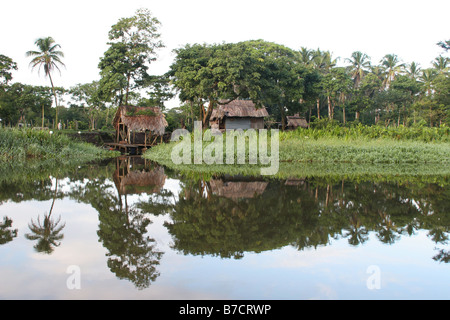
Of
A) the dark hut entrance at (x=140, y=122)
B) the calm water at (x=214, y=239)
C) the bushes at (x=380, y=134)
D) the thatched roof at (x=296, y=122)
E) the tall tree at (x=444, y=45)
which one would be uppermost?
the tall tree at (x=444, y=45)

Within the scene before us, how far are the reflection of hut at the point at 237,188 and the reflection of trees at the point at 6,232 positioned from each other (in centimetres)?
405

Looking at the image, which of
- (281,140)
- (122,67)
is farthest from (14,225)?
(122,67)

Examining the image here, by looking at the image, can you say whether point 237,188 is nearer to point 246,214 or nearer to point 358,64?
point 246,214

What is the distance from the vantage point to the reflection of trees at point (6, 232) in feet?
15.5

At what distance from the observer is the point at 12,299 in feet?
9.75

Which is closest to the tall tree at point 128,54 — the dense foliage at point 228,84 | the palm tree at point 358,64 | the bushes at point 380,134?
the dense foliage at point 228,84

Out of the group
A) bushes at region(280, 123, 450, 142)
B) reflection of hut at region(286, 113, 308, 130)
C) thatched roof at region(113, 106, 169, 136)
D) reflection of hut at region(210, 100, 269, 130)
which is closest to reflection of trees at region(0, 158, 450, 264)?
bushes at region(280, 123, 450, 142)

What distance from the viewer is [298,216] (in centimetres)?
591

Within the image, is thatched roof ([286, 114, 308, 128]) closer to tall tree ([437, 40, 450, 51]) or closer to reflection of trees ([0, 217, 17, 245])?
tall tree ([437, 40, 450, 51])

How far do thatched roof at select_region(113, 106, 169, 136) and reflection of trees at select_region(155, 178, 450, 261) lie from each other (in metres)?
18.0

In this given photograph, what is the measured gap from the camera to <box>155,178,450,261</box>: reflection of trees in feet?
15.1

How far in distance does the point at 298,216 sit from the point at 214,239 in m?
1.92

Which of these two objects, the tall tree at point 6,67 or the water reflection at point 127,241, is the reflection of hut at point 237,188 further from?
the tall tree at point 6,67

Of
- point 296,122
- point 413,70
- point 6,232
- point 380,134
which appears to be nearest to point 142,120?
point 380,134
